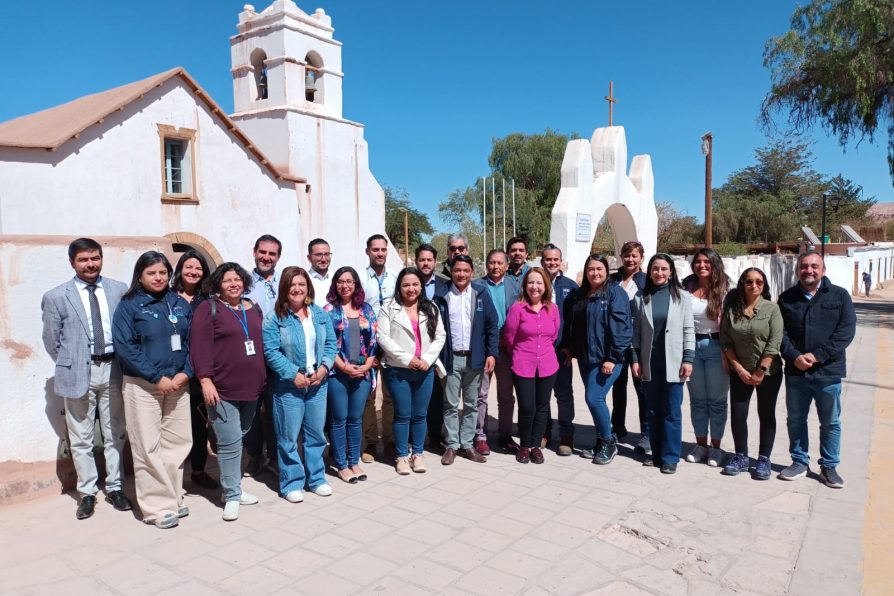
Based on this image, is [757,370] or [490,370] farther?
[490,370]

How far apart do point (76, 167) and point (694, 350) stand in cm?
1204

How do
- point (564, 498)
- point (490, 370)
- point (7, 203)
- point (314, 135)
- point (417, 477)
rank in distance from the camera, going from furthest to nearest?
point (314, 135), point (7, 203), point (490, 370), point (417, 477), point (564, 498)

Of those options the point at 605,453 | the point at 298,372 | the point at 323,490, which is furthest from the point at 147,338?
the point at 605,453

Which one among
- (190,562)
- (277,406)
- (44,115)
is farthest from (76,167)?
(190,562)

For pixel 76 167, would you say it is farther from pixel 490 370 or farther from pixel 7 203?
pixel 490 370

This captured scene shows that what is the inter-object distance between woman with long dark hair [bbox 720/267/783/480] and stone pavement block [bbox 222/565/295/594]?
3.39 m

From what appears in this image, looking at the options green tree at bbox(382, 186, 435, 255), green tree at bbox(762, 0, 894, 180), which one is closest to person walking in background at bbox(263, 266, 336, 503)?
green tree at bbox(762, 0, 894, 180)

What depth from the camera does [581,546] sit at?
351 centimetres

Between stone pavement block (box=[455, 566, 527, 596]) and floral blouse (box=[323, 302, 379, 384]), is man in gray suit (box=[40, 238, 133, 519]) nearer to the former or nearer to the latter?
floral blouse (box=[323, 302, 379, 384])

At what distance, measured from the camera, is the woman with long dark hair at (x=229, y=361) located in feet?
12.4

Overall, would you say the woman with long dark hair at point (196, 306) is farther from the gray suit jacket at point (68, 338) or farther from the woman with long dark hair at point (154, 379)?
the gray suit jacket at point (68, 338)

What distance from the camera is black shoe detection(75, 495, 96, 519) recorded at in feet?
12.4

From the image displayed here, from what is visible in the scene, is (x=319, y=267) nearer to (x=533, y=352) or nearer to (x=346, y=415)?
(x=346, y=415)

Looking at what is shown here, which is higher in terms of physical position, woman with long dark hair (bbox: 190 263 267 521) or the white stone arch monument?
the white stone arch monument
